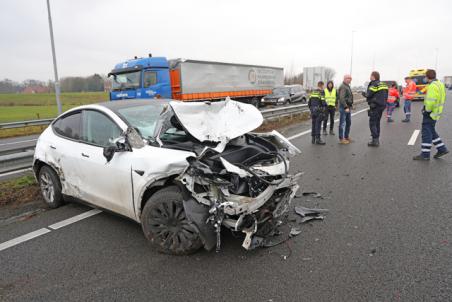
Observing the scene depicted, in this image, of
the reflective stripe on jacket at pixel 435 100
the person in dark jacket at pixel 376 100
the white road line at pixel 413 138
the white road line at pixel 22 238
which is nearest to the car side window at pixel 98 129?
the white road line at pixel 22 238

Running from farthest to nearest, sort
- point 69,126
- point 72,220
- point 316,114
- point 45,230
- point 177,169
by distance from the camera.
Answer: point 316,114 < point 69,126 < point 72,220 < point 45,230 < point 177,169

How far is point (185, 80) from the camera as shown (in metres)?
17.0

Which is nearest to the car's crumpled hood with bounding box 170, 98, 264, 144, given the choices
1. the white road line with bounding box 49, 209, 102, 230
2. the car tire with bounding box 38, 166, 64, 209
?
the white road line with bounding box 49, 209, 102, 230

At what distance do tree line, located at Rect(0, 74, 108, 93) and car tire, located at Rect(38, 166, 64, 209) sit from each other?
136 ft

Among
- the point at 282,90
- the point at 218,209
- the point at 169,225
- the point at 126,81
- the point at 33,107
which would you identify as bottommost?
the point at 169,225

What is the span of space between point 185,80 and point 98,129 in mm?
13734

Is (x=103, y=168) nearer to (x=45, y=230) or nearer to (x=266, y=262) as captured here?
(x=45, y=230)

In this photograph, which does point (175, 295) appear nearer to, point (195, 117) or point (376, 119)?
point (195, 117)

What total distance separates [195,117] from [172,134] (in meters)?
0.35

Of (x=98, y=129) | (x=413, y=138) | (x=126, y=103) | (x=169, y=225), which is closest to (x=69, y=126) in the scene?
(x=98, y=129)

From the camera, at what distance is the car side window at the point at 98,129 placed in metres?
3.64

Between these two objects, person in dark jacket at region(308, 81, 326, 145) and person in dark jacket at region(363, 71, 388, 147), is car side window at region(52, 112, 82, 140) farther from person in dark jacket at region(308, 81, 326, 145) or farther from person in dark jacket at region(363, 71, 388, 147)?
person in dark jacket at region(363, 71, 388, 147)

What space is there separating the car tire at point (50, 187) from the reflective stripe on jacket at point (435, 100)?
699 cm

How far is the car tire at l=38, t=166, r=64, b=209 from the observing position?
4216 mm
